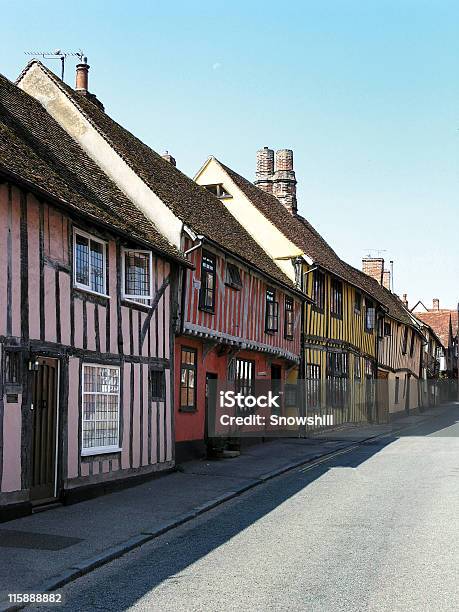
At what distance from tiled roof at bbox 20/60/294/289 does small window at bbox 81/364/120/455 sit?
476cm

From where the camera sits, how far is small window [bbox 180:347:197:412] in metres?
17.9

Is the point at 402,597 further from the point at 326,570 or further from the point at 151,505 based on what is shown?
the point at 151,505

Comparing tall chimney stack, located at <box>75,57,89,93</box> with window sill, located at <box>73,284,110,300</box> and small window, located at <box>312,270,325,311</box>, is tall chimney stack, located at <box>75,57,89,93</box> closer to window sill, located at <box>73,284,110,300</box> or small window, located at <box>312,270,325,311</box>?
window sill, located at <box>73,284,110,300</box>

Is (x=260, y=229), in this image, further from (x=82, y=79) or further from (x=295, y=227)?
(x=82, y=79)

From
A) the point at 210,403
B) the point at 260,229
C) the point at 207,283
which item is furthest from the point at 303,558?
the point at 260,229

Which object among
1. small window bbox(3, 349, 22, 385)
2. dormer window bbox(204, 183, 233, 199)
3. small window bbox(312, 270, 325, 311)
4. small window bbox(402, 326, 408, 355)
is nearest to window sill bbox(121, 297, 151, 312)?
small window bbox(3, 349, 22, 385)

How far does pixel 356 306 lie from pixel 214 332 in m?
16.6

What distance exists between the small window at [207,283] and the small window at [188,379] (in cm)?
111

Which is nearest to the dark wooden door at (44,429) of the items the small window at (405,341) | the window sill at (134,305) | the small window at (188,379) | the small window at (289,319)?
the window sill at (134,305)

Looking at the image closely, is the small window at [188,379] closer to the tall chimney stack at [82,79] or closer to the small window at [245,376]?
the small window at [245,376]

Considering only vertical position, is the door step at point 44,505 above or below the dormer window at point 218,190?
below

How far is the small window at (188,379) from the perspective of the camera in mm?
17938

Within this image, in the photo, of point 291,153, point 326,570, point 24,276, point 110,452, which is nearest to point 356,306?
point 291,153

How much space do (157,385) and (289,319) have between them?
10.4 meters
